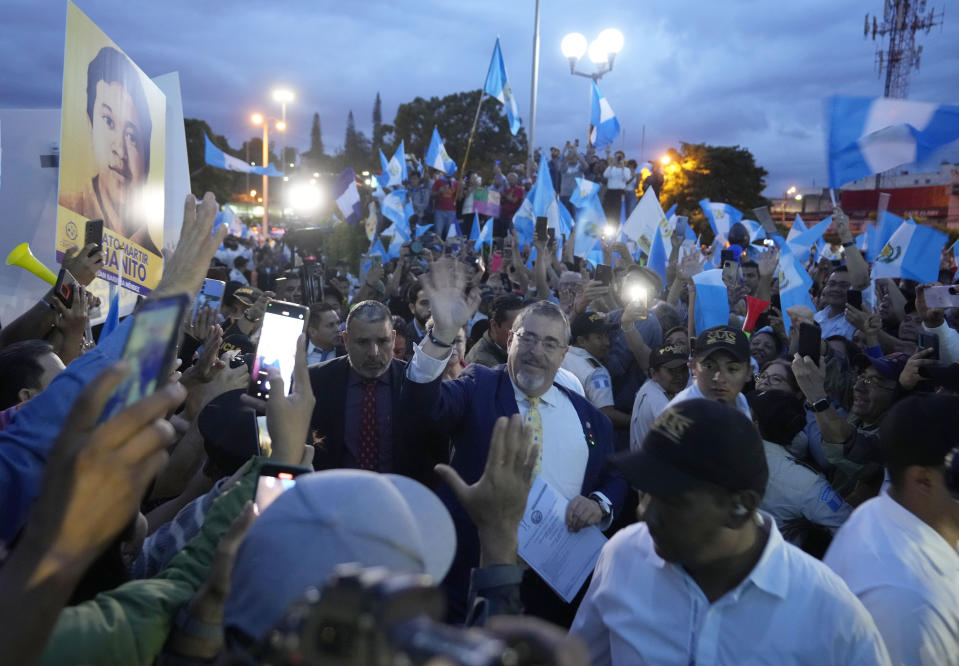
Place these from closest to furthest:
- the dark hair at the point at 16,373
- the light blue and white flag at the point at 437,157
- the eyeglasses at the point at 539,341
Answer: the dark hair at the point at 16,373, the eyeglasses at the point at 539,341, the light blue and white flag at the point at 437,157

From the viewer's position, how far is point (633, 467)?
1.89 meters

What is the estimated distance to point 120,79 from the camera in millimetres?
4082

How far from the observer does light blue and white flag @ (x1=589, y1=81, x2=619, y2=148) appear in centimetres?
1309

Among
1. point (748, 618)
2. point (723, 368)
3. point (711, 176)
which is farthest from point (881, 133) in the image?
point (711, 176)

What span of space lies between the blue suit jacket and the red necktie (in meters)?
0.25

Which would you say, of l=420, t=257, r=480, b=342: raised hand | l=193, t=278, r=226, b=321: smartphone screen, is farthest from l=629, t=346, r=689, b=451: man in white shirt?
l=193, t=278, r=226, b=321: smartphone screen

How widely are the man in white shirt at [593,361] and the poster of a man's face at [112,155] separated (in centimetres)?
294

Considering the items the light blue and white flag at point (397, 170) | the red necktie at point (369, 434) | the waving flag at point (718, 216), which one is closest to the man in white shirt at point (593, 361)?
the red necktie at point (369, 434)

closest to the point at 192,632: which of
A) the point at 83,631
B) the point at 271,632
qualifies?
the point at 83,631

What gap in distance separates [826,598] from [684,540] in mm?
394

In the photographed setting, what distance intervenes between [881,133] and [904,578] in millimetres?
5007

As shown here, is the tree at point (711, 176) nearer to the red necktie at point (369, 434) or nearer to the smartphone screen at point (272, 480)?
the red necktie at point (369, 434)

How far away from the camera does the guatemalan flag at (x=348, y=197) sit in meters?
14.3

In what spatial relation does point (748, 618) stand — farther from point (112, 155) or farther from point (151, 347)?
point (112, 155)
